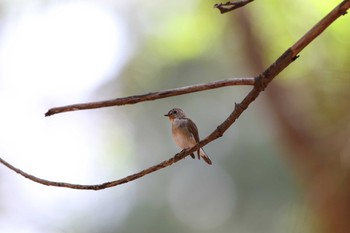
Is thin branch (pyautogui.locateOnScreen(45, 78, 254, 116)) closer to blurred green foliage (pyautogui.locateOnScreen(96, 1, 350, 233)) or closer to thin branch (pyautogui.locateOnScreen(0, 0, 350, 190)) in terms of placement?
thin branch (pyautogui.locateOnScreen(0, 0, 350, 190))

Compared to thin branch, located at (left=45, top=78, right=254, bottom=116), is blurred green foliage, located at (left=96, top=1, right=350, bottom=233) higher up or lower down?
higher up

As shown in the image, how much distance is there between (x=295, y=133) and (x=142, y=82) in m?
3.63

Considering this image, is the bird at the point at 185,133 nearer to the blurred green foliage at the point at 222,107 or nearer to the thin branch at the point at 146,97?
the blurred green foliage at the point at 222,107

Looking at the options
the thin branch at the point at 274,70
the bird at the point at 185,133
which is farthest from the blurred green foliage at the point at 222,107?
the thin branch at the point at 274,70

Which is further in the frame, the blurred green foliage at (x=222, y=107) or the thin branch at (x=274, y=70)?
the blurred green foliage at (x=222, y=107)

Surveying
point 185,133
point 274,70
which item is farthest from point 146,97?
point 185,133

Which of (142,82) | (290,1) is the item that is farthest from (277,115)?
(142,82)

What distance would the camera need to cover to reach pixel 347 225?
3.13 m

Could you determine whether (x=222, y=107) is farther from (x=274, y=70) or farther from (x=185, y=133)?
(x=274, y=70)

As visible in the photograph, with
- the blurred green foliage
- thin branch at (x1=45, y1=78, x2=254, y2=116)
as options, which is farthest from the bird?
thin branch at (x1=45, y1=78, x2=254, y2=116)

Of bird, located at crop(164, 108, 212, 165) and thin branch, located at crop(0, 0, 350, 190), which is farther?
bird, located at crop(164, 108, 212, 165)

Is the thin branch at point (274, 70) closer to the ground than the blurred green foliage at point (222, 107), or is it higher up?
closer to the ground

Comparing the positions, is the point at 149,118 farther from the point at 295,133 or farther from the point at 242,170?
Result: the point at 295,133

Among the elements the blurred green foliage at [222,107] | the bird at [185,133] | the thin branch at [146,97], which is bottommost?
the thin branch at [146,97]
